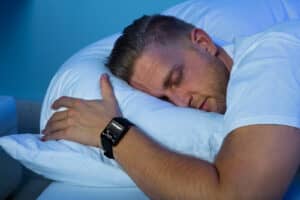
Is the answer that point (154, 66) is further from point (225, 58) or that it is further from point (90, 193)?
Answer: point (90, 193)

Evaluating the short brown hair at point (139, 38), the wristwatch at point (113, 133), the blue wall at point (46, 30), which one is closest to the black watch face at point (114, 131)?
the wristwatch at point (113, 133)

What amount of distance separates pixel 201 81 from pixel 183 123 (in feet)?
0.42

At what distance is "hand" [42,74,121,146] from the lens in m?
1.00

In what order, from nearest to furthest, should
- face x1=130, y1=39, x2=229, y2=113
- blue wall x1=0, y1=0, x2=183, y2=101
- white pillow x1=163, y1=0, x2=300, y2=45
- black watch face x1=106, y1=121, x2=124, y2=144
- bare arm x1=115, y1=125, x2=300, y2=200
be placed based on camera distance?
bare arm x1=115, y1=125, x2=300, y2=200, black watch face x1=106, y1=121, x2=124, y2=144, face x1=130, y1=39, x2=229, y2=113, white pillow x1=163, y1=0, x2=300, y2=45, blue wall x1=0, y1=0, x2=183, y2=101

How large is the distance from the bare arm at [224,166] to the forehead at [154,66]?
5.7 inches

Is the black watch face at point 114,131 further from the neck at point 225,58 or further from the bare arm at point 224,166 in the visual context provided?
the neck at point 225,58

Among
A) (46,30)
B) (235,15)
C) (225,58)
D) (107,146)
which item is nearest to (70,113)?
(107,146)

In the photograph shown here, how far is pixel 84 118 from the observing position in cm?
102

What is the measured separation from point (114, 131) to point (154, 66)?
0.64ft

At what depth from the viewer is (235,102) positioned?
2.86 feet

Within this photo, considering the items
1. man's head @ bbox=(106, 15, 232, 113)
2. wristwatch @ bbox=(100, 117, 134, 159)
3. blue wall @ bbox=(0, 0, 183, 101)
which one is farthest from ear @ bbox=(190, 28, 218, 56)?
blue wall @ bbox=(0, 0, 183, 101)

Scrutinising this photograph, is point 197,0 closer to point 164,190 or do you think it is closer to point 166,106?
point 166,106

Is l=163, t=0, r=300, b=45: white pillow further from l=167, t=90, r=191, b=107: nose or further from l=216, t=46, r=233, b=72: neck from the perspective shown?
l=167, t=90, r=191, b=107: nose

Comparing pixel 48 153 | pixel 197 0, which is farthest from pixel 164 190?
pixel 197 0
